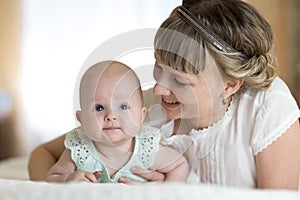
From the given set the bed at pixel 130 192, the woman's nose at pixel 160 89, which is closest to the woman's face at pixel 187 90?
the woman's nose at pixel 160 89

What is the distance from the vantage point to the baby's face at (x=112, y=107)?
2.73 ft

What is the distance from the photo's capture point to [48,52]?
142 inches

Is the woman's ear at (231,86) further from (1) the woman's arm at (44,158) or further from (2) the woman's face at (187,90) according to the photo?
(1) the woman's arm at (44,158)

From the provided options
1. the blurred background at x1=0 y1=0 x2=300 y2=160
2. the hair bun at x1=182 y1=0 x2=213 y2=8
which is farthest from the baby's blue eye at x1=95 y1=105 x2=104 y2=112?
the blurred background at x1=0 y1=0 x2=300 y2=160

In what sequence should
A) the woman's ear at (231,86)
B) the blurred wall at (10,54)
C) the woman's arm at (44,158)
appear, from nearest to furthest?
the woman's ear at (231,86), the woman's arm at (44,158), the blurred wall at (10,54)

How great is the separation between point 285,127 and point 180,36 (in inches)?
10.5

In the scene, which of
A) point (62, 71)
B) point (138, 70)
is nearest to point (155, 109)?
point (138, 70)

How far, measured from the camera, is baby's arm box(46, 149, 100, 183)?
2.82 feet

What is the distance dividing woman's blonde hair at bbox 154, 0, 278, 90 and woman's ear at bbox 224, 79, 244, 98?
0.05ft

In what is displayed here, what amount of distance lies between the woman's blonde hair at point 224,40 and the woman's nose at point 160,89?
0.03 meters

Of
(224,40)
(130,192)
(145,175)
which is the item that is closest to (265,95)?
(224,40)

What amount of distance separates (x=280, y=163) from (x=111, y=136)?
0.31 meters

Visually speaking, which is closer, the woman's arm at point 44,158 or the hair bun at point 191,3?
the hair bun at point 191,3

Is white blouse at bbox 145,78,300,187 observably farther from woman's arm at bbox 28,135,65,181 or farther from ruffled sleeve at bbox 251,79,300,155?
woman's arm at bbox 28,135,65,181
